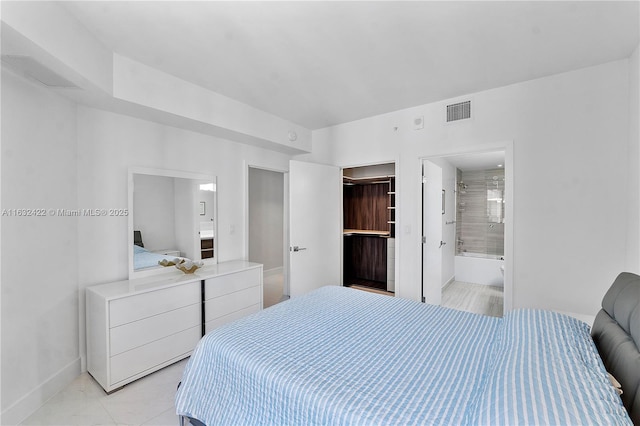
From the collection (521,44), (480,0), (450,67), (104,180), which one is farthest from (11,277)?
(521,44)

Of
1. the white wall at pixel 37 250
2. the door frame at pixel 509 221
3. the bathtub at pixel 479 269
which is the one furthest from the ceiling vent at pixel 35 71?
the bathtub at pixel 479 269

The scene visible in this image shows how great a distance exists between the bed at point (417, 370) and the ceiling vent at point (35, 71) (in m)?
2.00

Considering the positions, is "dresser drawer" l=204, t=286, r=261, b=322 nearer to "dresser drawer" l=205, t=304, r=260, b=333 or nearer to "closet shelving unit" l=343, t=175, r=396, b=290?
"dresser drawer" l=205, t=304, r=260, b=333

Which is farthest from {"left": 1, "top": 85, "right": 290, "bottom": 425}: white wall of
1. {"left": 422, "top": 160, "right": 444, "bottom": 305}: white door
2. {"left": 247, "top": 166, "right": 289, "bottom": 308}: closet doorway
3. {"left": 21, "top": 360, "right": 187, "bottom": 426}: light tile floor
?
{"left": 422, "top": 160, "right": 444, "bottom": 305}: white door


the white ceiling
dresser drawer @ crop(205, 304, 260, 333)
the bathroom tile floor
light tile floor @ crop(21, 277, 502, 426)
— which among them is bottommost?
light tile floor @ crop(21, 277, 502, 426)

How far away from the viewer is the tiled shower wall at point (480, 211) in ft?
17.7

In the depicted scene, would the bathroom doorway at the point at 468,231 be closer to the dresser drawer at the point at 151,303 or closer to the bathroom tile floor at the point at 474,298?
the bathroom tile floor at the point at 474,298

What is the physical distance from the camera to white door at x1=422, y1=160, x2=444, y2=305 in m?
3.44

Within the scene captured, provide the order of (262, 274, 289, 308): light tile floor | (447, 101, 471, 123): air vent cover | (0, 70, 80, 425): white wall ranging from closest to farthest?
(0, 70, 80, 425): white wall
(447, 101, 471, 123): air vent cover
(262, 274, 289, 308): light tile floor

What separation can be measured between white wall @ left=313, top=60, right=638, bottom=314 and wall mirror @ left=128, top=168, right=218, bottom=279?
9.46 feet

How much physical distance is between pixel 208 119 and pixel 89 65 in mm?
1045

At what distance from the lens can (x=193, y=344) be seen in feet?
8.89

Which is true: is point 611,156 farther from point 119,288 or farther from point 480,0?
point 119,288

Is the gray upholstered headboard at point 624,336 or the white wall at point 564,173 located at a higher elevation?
the white wall at point 564,173
